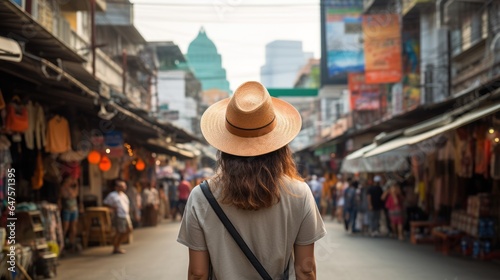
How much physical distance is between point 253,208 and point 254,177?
0.14m

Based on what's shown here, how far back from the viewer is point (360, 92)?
27188 mm

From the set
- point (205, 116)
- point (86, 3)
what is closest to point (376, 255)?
point (205, 116)

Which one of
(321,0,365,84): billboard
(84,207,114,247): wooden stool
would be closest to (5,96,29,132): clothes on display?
(84,207,114,247): wooden stool

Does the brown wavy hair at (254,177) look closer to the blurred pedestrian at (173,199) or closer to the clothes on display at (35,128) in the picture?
the clothes on display at (35,128)

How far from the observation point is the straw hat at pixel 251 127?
2824mm

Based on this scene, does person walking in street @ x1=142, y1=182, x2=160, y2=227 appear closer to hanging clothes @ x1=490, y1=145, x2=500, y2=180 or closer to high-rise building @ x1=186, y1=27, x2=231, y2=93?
high-rise building @ x1=186, y1=27, x2=231, y2=93

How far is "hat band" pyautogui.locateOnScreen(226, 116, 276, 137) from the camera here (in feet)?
9.41

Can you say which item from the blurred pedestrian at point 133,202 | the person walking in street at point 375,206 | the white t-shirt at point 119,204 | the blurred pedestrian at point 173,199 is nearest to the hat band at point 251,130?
the white t-shirt at point 119,204

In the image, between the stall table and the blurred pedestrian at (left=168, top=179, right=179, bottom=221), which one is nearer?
the stall table

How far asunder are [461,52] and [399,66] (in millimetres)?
2286

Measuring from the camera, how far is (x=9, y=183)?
743 cm

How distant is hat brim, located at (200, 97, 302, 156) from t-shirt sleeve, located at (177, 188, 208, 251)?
0.28 m

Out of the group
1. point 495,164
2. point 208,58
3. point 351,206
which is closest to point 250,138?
point 495,164

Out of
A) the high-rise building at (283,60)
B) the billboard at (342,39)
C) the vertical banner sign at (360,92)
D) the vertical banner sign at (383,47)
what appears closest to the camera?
the vertical banner sign at (383,47)
